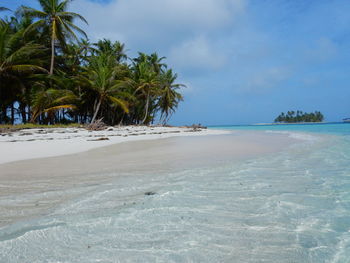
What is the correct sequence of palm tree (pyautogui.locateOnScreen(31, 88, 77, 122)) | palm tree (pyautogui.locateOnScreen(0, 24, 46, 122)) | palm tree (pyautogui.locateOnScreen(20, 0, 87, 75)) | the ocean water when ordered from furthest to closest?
palm tree (pyautogui.locateOnScreen(20, 0, 87, 75)) < palm tree (pyautogui.locateOnScreen(31, 88, 77, 122)) < palm tree (pyautogui.locateOnScreen(0, 24, 46, 122)) < the ocean water

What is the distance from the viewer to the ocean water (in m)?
1.33

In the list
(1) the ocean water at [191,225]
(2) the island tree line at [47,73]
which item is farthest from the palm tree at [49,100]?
(1) the ocean water at [191,225]

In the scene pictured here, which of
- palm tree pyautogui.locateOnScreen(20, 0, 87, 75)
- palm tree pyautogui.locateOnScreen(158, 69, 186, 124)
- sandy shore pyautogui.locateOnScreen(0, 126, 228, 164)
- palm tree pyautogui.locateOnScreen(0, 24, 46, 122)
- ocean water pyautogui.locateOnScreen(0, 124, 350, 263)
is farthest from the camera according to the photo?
palm tree pyautogui.locateOnScreen(158, 69, 186, 124)

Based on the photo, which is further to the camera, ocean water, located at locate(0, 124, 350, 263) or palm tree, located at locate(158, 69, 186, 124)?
palm tree, located at locate(158, 69, 186, 124)

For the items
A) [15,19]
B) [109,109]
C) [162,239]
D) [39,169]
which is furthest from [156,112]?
[162,239]

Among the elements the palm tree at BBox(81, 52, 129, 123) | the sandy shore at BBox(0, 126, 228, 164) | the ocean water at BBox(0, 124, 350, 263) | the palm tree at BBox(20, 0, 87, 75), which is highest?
the palm tree at BBox(20, 0, 87, 75)

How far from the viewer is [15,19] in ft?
68.2

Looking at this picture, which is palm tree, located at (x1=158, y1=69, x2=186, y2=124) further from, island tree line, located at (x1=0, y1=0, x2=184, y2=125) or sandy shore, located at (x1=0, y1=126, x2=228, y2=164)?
sandy shore, located at (x1=0, y1=126, x2=228, y2=164)

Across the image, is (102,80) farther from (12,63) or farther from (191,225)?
(191,225)

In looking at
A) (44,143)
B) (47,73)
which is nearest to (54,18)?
(47,73)

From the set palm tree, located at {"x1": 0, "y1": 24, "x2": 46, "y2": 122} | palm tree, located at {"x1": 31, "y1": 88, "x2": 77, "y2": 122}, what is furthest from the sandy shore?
palm tree, located at {"x1": 0, "y1": 24, "x2": 46, "y2": 122}

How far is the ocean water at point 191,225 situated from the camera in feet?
4.37

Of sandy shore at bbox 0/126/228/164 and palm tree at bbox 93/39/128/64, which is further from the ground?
palm tree at bbox 93/39/128/64

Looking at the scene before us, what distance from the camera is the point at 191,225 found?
1.71m
